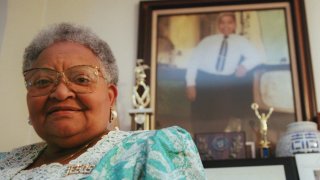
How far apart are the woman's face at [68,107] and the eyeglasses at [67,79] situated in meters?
0.01

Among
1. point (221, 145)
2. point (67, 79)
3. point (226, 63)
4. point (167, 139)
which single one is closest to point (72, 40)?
point (67, 79)

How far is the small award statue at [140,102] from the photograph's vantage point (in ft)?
6.36

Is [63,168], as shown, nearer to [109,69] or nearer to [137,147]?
[137,147]

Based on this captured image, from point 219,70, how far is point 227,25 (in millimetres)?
263

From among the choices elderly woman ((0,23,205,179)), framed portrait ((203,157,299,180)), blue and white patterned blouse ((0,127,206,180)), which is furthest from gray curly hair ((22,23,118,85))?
framed portrait ((203,157,299,180))

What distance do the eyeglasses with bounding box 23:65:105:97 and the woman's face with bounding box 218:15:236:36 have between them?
4.08 feet

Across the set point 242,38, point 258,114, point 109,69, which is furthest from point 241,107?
point 109,69

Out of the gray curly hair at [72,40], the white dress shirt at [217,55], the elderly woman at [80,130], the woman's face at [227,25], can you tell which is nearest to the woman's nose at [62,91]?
the elderly woman at [80,130]

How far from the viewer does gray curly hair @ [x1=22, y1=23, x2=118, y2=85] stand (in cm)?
112

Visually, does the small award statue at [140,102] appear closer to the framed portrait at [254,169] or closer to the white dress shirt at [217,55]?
the white dress shirt at [217,55]

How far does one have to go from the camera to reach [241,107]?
79.3 inches

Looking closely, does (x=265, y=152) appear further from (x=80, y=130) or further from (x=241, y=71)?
(x=80, y=130)

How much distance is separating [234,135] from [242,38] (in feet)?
1.72

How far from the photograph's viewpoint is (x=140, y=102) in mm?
2000
